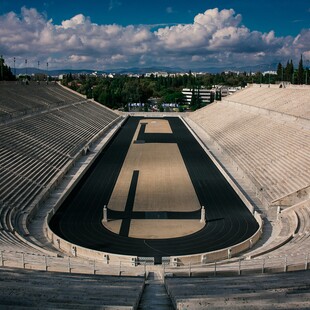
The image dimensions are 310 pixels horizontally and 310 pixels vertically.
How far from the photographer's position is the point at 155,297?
966 cm

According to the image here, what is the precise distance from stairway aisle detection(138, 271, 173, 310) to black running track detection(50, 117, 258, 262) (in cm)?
371

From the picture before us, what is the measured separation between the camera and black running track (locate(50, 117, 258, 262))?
16.0 m

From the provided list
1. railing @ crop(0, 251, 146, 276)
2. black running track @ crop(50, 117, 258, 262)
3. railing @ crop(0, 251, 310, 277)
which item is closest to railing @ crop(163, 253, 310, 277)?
railing @ crop(0, 251, 310, 277)

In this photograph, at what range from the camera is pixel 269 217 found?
1911 centimetres

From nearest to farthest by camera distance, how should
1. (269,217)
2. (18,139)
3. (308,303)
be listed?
1. (308,303)
2. (269,217)
3. (18,139)

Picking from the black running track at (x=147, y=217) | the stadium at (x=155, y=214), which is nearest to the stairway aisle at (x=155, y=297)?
the stadium at (x=155, y=214)

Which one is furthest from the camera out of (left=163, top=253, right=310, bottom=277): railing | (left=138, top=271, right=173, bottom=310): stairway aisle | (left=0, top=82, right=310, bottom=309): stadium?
(left=163, top=253, right=310, bottom=277): railing

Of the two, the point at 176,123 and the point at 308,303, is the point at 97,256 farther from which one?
the point at 176,123

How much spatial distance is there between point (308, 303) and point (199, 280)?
3.33 metres

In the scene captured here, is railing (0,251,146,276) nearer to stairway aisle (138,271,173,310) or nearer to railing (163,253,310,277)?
stairway aisle (138,271,173,310)

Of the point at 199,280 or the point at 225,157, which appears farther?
the point at 225,157

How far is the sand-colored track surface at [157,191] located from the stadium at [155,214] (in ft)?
0.29

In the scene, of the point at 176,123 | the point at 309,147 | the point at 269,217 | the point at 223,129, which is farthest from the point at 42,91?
the point at 269,217

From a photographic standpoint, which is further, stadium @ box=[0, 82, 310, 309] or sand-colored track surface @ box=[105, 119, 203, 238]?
sand-colored track surface @ box=[105, 119, 203, 238]
